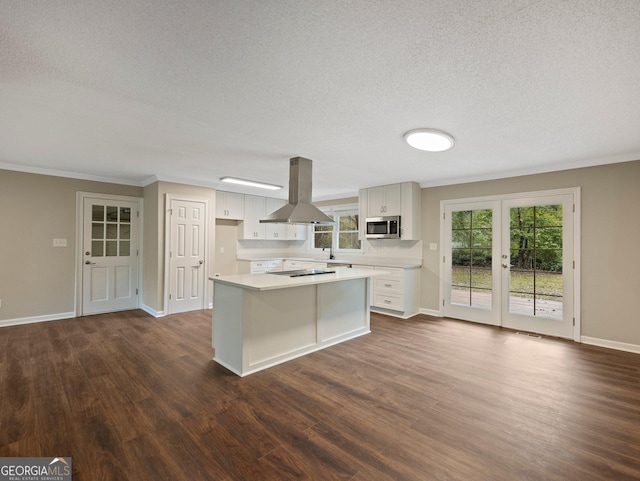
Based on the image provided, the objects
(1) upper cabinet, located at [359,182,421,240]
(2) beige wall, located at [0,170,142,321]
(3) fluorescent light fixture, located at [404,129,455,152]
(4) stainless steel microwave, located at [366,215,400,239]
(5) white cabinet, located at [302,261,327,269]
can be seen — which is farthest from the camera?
(5) white cabinet, located at [302,261,327,269]

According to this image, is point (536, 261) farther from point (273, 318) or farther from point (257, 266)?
point (257, 266)

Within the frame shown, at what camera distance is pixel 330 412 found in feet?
7.47

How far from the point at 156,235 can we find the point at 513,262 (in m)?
5.55

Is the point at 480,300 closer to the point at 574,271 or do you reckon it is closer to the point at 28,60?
the point at 574,271

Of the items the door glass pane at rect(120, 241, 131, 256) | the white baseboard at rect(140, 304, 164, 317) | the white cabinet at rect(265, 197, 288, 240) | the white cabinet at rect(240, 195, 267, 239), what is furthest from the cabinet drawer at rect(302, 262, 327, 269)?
the door glass pane at rect(120, 241, 131, 256)

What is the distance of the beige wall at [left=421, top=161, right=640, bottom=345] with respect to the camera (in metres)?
3.57

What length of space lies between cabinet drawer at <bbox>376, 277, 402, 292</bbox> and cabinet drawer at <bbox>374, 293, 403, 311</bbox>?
13 cm

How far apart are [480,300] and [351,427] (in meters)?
3.55

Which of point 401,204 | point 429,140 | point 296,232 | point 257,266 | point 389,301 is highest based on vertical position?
point 429,140

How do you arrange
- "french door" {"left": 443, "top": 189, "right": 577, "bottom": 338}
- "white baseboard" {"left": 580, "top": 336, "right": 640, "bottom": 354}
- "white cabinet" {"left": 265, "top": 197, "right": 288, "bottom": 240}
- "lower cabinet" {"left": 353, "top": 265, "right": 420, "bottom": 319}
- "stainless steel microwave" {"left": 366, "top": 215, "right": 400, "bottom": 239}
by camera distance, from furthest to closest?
"white cabinet" {"left": 265, "top": 197, "right": 288, "bottom": 240}
"stainless steel microwave" {"left": 366, "top": 215, "right": 400, "bottom": 239}
"lower cabinet" {"left": 353, "top": 265, "right": 420, "bottom": 319}
"french door" {"left": 443, "top": 189, "right": 577, "bottom": 338}
"white baseboard" {"left": 580, "top": 336, "right": 640, "bottom": 354}

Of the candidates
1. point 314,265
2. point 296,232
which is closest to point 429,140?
point 314,265

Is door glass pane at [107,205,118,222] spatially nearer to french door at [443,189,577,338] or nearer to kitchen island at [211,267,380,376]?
kitchen island at [211,267,380,376]

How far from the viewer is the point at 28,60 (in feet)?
5.93

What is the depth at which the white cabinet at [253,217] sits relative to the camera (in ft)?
21.7
